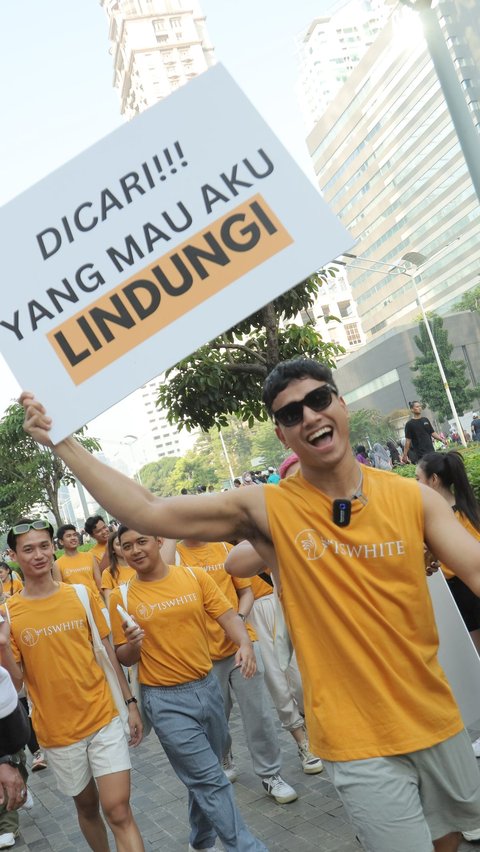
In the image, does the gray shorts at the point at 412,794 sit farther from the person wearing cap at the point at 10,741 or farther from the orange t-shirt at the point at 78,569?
the orange t-shirt at the point at 78,569

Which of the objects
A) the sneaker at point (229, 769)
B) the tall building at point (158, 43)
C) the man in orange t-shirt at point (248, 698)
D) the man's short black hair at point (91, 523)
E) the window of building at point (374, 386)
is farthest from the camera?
the tall building at point (158, 43)

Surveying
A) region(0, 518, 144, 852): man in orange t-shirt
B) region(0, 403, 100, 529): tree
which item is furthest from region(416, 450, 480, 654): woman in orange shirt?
region(0, 403, 100, 529): tree

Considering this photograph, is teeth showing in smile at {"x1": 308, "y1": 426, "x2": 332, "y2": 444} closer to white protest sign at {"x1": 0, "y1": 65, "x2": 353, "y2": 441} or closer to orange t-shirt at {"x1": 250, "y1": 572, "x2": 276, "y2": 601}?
white protest sign at {"x1": 0, "y1": 65, "x2": 353, "y2": 441}

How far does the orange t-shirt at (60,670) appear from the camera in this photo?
4.87m

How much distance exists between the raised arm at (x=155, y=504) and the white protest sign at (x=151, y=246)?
0.07m

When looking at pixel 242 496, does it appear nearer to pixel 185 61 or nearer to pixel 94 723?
pixel 94 723

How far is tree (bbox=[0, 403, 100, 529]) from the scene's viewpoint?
38344mm

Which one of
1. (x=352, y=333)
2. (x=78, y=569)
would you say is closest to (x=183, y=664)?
(x=78, y=569)

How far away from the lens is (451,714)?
2789mm

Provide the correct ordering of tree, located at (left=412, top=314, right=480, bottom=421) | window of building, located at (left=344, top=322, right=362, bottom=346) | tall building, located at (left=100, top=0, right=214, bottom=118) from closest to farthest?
tree, located at (left=412, top=314, right=480, bottom=421)
window of building, located at (left=344, top=322, right=362, bottom=346)
tall building, located at (left=100, top=0, right=214, bottom=118)

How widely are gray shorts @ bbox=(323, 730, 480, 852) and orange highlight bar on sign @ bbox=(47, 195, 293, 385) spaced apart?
1.38 metres

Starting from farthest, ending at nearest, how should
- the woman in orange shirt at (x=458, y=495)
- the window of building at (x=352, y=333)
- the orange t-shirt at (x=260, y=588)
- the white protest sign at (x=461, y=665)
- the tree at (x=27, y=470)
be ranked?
the window of building at (x=352, y=333)
the tree at (x=27, y=470)
the orange t-shirt at (x=260, y=588)
the woman in orange shirt at (x=458, y=495)
the white protest sign at (x=461, y=665)

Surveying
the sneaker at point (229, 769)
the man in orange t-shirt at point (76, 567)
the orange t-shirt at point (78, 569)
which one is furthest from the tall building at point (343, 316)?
the sneaker at point (229, 769)

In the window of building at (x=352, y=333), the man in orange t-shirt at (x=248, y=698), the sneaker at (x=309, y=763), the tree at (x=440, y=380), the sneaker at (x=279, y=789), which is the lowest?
the tree at (x=440, y=380)
